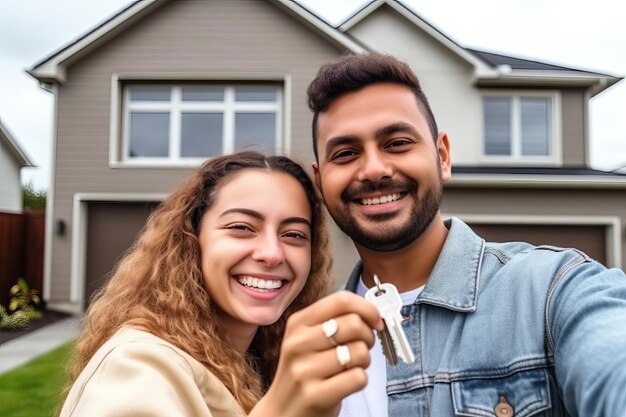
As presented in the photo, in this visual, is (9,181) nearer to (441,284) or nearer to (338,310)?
(441,284)

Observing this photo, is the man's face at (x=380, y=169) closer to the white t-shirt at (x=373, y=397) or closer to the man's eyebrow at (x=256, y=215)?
the man's eyebrow at (x=256, y=215)

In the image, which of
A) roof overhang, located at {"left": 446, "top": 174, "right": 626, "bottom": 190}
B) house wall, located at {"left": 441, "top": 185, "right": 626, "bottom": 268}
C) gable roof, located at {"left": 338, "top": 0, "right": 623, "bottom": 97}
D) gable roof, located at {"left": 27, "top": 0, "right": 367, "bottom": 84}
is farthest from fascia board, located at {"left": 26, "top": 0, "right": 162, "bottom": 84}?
house wall, located at {"left": 441, "top": 185, "right": 626, "bottom": 268}

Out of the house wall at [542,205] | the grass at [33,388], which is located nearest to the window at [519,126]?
the house wall at [542,205]

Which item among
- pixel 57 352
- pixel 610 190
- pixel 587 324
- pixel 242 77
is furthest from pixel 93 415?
pixel 610 190

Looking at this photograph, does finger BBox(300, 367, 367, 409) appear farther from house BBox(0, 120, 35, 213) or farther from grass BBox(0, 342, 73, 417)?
house BBox(0, 120, 35, 213)

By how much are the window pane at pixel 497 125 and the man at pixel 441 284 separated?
41.7 feet

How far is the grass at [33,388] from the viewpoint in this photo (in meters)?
5.67

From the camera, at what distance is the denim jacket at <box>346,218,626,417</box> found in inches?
55.7

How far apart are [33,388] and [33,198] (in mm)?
33751

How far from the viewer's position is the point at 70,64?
12031mm

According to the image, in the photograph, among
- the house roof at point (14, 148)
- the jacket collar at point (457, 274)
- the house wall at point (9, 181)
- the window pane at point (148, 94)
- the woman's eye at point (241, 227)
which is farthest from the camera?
the house wall at point (9, 181)

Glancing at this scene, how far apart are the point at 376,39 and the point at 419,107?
1358 cm

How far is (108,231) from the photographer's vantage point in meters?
12.2

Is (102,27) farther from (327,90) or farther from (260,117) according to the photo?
(327,90)
